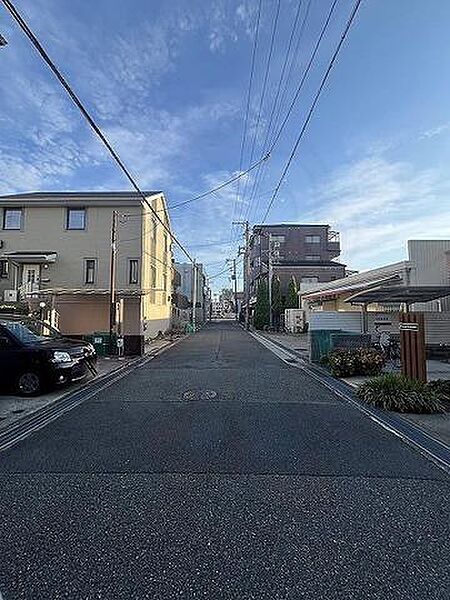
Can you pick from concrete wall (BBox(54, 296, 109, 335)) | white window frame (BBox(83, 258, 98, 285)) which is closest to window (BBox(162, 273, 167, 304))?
white window frame (BBox(83, 258, 98, 285))

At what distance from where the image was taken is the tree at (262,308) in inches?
1548

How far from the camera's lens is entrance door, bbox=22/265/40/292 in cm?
2317

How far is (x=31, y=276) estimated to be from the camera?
2333 cm

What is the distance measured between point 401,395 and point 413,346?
1.60m

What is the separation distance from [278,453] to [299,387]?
4.73 meters

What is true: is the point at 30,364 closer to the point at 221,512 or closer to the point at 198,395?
the point at 198,395

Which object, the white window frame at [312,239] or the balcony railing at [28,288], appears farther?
the white window frame at [312,239]

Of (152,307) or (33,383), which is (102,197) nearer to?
(152,307)

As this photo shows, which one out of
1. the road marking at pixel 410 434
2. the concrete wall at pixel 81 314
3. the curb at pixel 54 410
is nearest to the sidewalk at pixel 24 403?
the curb at pixel 54 410

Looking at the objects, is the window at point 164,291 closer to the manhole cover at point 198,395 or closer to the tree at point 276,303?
the tree at point 276,303

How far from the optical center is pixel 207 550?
280 centimetres

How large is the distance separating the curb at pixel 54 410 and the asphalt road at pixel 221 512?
377mm

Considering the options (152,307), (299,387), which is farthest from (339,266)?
(299,387)

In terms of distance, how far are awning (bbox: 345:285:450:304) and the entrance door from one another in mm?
17137
